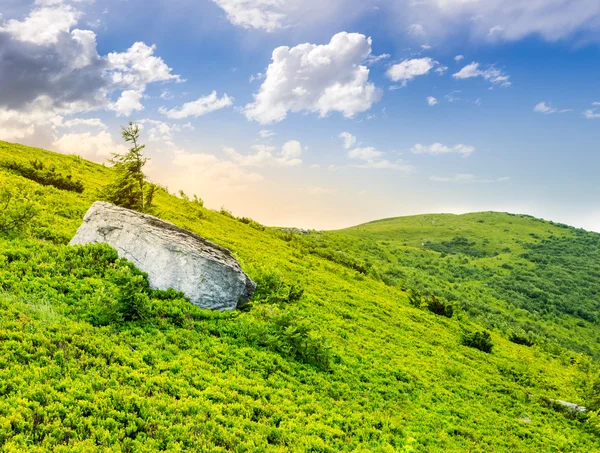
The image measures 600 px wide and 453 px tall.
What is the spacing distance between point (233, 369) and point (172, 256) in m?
6.22

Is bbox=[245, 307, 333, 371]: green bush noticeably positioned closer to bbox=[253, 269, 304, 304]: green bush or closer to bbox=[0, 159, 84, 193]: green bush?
bbox=[253, 269, 304, 304]: green bush

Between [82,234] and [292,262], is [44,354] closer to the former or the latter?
[82,234]

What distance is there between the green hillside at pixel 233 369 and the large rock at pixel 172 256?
73cm

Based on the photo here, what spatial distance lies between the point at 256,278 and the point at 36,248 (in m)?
10.8

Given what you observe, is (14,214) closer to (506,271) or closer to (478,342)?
(478,342)

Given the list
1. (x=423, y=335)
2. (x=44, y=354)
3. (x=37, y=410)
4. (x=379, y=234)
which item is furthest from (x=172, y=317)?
(x=379, y=234)

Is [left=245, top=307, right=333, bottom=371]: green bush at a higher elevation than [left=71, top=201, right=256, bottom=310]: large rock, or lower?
lower

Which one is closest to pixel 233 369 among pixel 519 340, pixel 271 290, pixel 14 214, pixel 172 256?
pixel 172 256

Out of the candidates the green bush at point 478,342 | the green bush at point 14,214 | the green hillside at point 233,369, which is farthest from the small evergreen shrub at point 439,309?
the green bush at point 14,214

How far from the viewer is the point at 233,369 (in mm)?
11898

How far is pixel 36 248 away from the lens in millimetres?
15078

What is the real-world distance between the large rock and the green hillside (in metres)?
0.73

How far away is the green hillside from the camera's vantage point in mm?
8156

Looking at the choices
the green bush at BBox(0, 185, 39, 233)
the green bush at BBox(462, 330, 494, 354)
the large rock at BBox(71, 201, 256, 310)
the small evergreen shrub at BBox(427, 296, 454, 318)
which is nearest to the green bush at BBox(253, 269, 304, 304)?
the large rock at BBox(71, 201, 256, 310)
